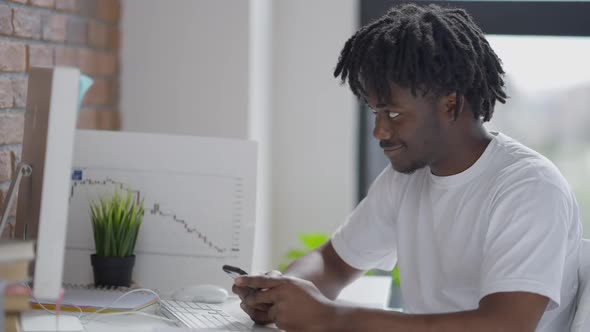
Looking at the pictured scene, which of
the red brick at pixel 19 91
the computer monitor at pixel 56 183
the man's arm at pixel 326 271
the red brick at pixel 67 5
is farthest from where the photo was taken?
the red brick at pixel 67 5

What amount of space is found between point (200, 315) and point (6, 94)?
71 centimetres

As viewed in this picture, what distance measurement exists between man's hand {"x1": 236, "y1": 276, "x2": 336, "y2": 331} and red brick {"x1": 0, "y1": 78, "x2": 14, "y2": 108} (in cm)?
75

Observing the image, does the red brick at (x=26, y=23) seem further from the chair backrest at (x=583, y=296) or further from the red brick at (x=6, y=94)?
the chair backrest at (x=583, y=296)

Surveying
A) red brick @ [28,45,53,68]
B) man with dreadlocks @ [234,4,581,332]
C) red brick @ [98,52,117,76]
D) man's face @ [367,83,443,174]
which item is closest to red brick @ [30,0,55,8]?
red brick @ [28,45,53,68]

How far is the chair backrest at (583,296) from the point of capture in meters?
1.55

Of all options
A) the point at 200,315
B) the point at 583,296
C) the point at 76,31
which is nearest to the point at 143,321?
the point at 200,315

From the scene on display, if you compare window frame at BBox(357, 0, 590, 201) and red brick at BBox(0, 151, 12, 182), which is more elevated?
window frame at BBox(357, 0, 590, 201)

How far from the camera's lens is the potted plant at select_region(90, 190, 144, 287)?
5.84 ft

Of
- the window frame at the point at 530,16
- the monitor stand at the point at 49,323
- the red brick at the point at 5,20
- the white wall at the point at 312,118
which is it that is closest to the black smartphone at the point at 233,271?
the monitor stand at the point at 49,323

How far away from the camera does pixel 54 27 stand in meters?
2.17

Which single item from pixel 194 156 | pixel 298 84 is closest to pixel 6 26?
pixel 194 156

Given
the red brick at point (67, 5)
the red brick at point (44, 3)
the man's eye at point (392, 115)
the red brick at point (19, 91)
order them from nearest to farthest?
the man's eye at point (392, 115)
the red brick at point (19, 91)
the red brick at point (44, 3)
the red brick at point (67, 5)

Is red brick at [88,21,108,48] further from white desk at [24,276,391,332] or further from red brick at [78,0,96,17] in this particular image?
white desk at [24,276,391,332]

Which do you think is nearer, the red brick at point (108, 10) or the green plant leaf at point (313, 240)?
the red brick at point (108, 10)
